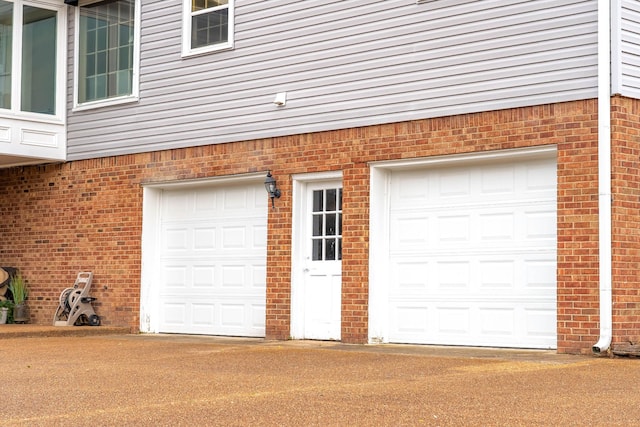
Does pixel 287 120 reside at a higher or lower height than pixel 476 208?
higher

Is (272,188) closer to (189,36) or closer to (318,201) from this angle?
(318,201)

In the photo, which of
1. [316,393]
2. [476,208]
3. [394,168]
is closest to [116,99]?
[394,168]

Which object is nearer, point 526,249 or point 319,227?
point 526,249

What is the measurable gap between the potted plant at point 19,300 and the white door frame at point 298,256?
5.35m

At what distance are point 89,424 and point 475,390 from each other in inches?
113

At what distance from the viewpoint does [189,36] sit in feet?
47.8

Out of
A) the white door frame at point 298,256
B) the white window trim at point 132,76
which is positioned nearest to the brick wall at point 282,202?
the white door frame at point 298,256

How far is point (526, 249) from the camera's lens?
1121 centimetres

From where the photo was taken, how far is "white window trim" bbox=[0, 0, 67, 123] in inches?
613

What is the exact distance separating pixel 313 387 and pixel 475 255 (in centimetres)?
419

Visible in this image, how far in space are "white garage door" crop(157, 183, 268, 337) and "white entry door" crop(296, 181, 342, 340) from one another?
741 millimetres

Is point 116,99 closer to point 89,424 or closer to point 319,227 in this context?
point 319,227

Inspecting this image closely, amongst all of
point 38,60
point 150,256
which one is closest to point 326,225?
point 150,256

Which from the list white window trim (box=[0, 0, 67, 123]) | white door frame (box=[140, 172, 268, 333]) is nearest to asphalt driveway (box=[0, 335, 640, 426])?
white door frame (box=[140, 172, 268, 333])
